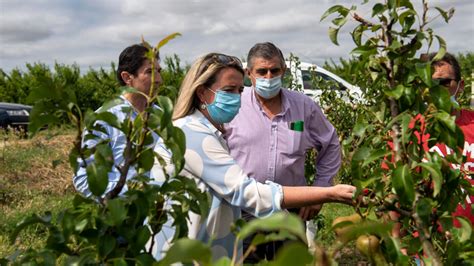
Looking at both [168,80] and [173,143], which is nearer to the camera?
[173,143]

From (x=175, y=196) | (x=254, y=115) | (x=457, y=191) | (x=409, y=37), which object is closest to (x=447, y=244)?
(x=457, y=191)

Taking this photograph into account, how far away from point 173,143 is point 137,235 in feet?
0.61

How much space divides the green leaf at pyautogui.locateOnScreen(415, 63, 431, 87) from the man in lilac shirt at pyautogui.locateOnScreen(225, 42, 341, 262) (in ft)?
5.09

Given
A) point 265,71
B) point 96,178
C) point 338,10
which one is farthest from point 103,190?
point 265,71

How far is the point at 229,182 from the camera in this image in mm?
1947

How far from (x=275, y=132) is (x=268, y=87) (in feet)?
0.88

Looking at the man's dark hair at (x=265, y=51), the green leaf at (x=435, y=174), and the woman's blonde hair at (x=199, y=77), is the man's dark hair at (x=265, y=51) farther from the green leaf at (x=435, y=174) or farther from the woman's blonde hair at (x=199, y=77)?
the green leaf at (x=435, y=174)

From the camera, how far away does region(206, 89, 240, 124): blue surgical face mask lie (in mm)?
2184

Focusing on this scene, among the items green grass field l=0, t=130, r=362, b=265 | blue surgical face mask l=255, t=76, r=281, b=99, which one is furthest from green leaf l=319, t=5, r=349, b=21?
green grass field l=0, t=130, r=362, b=265

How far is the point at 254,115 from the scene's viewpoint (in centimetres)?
312

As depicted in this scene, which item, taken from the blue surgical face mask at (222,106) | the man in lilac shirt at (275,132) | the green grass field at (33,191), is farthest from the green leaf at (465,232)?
the green grass field at (33,191)

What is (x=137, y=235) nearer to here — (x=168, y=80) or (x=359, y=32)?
(x=359, y=32)

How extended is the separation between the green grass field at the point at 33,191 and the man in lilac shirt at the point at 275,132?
1265 mm

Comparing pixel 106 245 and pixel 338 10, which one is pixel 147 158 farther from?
pixel 338 10
